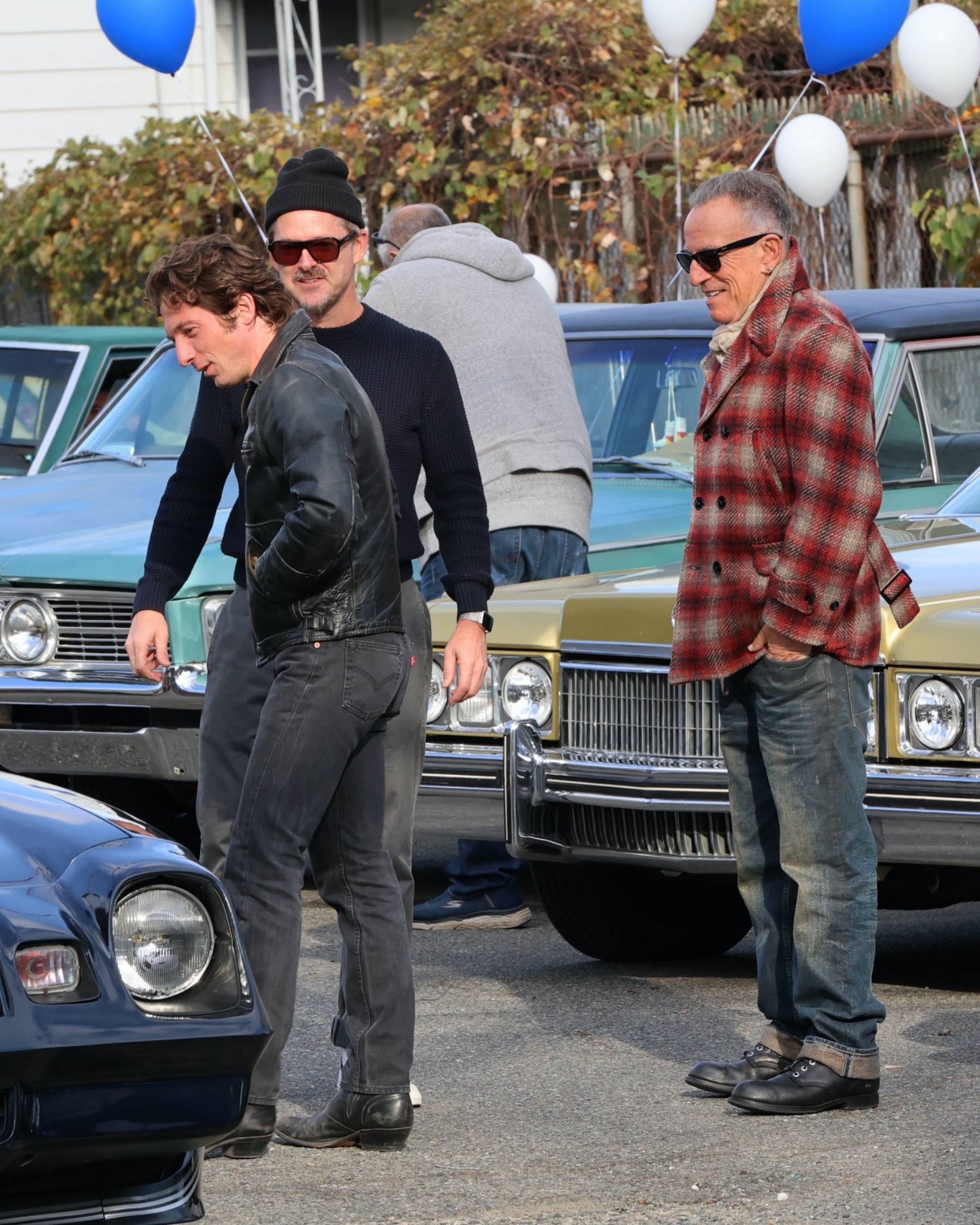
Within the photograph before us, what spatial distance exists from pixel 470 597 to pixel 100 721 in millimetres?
2924

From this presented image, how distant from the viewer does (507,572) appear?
6336 mm

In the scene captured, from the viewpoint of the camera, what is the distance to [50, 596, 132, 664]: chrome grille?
715 centimetres

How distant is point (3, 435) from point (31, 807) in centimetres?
722

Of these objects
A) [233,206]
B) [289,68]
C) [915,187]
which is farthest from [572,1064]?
[289,68]

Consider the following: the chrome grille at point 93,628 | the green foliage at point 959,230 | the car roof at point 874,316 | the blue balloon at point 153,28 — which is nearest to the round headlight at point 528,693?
the chrome grille at point 93,628

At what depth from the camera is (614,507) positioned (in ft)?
23.7

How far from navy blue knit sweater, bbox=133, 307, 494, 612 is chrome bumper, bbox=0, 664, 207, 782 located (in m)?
2.18

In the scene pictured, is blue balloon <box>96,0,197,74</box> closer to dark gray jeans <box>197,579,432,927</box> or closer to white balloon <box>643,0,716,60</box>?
white balloon <box>643,0,716,60</box>

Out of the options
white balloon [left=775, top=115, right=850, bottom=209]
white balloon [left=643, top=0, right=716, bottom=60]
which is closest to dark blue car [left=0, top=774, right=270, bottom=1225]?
white balloon [left=775, top=115, right=850, bottom=209]

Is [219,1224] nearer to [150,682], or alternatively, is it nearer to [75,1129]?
[75,1129]

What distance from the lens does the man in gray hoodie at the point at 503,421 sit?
6.05 m

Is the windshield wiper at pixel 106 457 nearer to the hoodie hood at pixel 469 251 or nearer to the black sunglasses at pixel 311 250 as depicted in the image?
the hoodie hood at pixel 469 251

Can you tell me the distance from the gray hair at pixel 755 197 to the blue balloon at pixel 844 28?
22.5 ft

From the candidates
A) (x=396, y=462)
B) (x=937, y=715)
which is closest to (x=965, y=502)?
(x=937, y=715)
